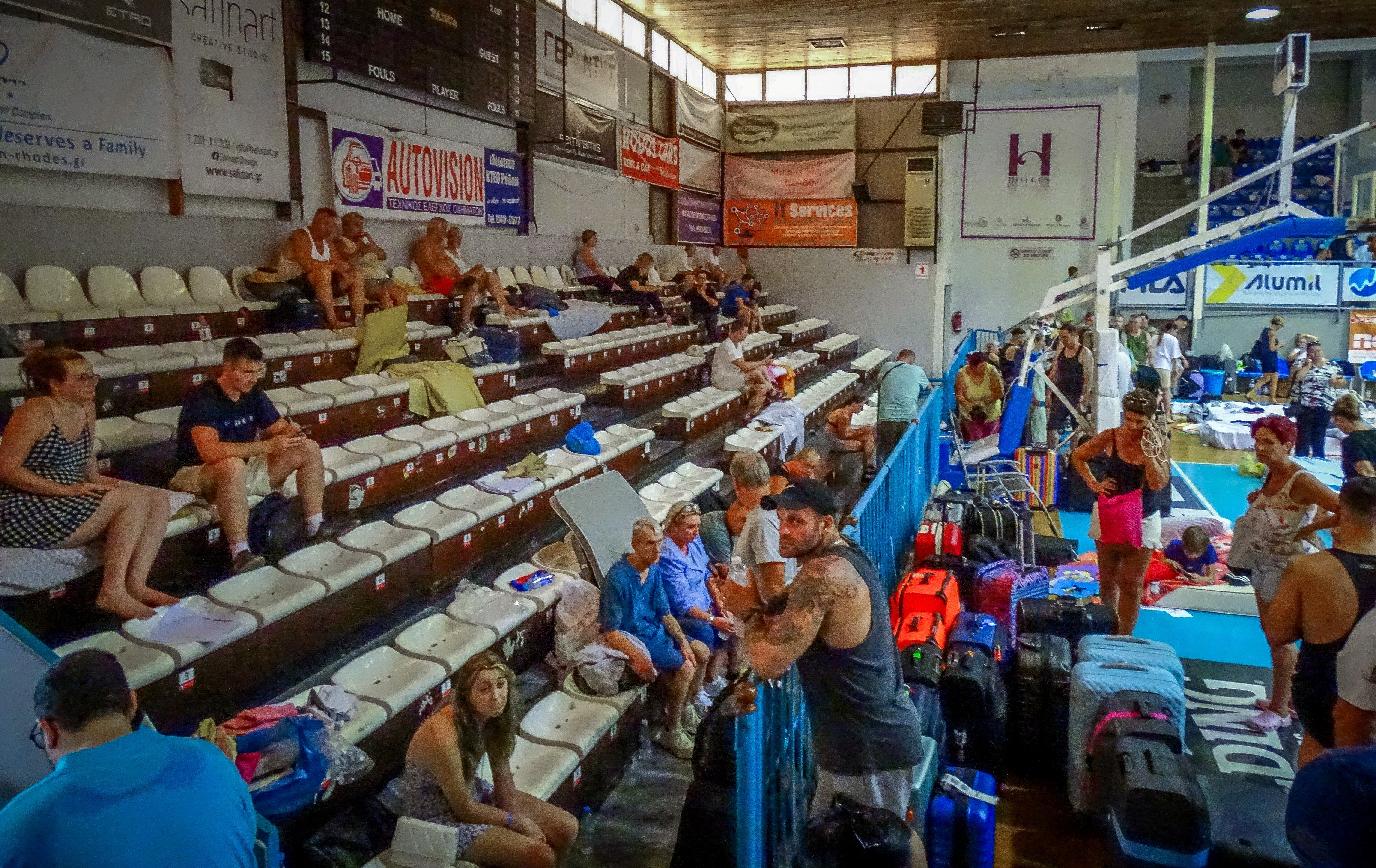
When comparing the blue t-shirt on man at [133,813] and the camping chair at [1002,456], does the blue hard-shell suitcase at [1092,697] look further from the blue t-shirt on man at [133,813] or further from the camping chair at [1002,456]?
the blue t-shirt on man at [133,813]

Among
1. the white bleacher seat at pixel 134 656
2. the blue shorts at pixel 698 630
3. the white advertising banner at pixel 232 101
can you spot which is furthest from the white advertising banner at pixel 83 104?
the blue shorts at pixel 698 630

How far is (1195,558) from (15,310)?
7961 millimetres

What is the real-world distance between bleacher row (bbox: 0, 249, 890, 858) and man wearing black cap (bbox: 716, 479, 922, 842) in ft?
3.57

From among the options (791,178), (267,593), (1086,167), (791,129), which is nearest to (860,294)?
(791,178)

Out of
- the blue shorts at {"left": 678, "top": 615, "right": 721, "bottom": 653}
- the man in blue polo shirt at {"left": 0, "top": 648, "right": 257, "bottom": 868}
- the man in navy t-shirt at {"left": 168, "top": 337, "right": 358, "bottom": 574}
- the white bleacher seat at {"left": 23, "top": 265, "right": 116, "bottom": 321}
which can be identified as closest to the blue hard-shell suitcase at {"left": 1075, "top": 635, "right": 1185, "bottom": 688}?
the blue shorts at {"left": 678, "top": 615, "right": 721, "bottom": 653}

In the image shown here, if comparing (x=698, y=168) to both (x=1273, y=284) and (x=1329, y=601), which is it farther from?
(x=1329, y=601)

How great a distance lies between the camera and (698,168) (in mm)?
15711

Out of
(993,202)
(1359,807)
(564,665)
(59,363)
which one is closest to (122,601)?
(59,363)

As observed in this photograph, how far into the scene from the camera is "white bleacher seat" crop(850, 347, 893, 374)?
14031mm

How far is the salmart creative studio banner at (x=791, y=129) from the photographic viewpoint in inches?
635

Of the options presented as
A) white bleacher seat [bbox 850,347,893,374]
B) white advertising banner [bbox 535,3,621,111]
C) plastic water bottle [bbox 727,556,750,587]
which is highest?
white advertising banner [bbox 535,3,621,111]

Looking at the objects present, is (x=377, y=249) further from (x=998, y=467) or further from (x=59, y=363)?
(x=998, y=467)

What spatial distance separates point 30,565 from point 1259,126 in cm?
2226

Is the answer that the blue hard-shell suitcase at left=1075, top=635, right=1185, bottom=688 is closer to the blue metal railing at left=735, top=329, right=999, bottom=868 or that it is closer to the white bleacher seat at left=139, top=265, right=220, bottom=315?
the blue metal railing at left=735, top=329, right=999, bottom=868
